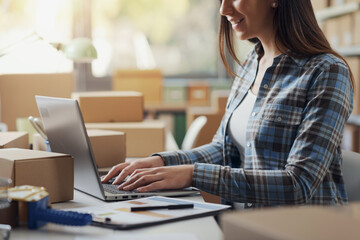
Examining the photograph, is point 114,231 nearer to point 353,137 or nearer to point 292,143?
point 292,143

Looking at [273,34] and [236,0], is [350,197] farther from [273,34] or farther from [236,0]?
[236,0]

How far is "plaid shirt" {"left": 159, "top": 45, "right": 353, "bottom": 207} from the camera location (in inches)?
47.6

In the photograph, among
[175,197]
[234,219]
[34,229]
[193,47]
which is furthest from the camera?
[193,47]

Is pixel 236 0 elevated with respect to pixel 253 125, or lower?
elevated

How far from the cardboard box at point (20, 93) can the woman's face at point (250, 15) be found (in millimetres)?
1133

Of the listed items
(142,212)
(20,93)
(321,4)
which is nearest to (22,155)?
(142,212)

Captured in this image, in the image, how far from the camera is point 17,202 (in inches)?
38.5

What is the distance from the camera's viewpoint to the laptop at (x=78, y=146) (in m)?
1.15

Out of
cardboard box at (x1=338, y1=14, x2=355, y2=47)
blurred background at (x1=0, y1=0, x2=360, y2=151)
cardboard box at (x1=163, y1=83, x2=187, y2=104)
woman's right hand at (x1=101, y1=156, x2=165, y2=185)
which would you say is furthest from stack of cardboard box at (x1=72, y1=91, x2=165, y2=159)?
cardboard box at (x1=163, y1=83, x2=187, y2=104)

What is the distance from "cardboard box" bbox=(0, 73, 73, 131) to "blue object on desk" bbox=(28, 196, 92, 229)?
4.70 ft

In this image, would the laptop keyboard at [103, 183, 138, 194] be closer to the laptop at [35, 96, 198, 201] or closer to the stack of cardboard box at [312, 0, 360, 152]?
the laptop at [35, 96, 198, 201]

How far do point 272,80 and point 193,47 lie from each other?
14.1 feet

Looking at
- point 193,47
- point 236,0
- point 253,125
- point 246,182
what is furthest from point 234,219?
point 193,47

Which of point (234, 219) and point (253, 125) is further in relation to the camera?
point (253, 125)
